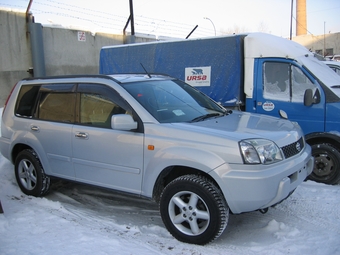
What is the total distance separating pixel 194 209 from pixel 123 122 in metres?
1.16

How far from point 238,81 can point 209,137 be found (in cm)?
362

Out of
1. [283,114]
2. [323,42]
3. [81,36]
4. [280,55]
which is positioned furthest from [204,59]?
[323,42]

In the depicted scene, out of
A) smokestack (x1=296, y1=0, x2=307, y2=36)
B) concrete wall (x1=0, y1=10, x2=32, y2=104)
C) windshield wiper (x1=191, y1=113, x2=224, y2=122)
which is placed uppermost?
smokestack (x1=296, y1=0, x2=307, y2=36)

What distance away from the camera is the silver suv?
338cm

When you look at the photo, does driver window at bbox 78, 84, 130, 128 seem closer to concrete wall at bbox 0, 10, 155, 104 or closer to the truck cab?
the truck cab

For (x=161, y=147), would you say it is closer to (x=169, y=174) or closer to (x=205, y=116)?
(x=169, y=174)

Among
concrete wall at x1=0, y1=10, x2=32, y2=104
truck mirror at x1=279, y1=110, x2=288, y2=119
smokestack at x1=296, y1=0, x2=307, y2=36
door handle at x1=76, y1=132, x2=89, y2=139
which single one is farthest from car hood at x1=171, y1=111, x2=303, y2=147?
smokestack at x1=296, y1=0, x2=307, y2=36

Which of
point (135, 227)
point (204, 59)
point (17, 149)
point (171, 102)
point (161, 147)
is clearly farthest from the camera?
point (204, 59)

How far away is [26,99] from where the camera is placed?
17.2ft

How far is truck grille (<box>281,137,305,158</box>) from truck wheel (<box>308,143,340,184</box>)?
5.93 ft

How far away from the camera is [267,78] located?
20.6 feet

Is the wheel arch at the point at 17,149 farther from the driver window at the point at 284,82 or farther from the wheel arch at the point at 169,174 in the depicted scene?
the driver window at the point at 284,82

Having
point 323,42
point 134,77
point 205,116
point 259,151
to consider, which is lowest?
point 259,151

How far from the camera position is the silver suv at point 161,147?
3.38 m
